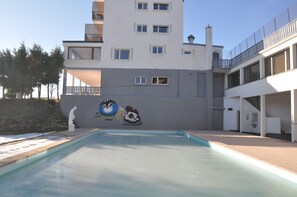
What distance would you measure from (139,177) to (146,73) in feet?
50.5

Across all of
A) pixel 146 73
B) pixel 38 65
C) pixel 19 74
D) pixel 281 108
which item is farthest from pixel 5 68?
pixel 281 108

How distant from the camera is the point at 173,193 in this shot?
17.0 feet

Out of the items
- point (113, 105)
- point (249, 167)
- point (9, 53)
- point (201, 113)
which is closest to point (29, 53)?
point (9, 53)

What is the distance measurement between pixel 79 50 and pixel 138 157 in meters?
15.8

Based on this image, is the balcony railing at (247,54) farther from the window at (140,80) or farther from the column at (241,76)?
the window at (140,80)

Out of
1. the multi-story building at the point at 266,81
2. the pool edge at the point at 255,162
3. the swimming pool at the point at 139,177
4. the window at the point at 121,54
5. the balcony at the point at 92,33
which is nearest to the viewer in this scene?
the swimming pool at the point at 139,177

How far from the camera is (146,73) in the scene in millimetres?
21297

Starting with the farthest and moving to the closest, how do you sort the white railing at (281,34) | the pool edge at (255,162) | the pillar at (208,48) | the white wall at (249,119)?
1. the pillar at (208,48)
2. the white wall at (249,119)
3. the white railing at (281,34)
4. the pool edge at (255,162)

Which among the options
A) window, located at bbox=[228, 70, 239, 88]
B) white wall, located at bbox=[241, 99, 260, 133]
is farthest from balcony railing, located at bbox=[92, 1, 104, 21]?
white wall, located at bbox=[241, 99, 260, 133]

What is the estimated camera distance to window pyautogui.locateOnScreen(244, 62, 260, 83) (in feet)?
54.4

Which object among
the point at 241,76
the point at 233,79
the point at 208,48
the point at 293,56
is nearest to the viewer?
the point at 293,56

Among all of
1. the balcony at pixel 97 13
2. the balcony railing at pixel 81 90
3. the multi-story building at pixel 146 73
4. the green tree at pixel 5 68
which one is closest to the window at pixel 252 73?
the multi-story building at pixel 146 73

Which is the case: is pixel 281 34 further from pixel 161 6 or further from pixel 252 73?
pixel 161 6

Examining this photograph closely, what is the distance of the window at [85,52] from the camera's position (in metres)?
21.6
